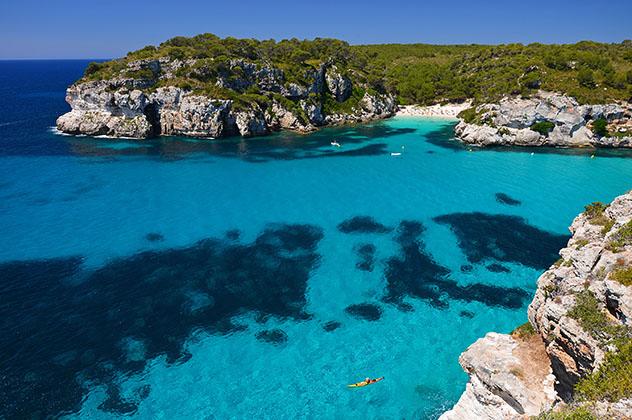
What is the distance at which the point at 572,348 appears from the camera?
12711 millimetres

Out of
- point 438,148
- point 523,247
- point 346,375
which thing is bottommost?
point 346,375

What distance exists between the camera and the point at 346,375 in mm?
21375

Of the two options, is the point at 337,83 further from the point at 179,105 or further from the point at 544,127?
the point at 544,127

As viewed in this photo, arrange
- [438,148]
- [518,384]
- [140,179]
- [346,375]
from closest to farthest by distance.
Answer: [518,384]
[346,375]
[140,179]
[438,148]

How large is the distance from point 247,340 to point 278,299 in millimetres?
4546

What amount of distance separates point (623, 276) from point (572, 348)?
2.87 meters

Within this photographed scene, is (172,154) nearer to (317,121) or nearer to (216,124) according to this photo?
(216,124)

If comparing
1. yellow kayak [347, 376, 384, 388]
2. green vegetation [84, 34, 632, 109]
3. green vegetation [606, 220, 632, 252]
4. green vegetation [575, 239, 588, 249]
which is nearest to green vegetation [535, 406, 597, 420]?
green vegetation [606, 220, 632, 252]

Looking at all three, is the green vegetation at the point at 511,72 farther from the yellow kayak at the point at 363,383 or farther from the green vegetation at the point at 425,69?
the yellow kayak at the point at 363,383

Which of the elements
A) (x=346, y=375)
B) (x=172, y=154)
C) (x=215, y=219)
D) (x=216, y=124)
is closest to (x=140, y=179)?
(x=172, y=154)

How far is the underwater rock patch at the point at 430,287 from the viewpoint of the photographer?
→ 27.8 meters

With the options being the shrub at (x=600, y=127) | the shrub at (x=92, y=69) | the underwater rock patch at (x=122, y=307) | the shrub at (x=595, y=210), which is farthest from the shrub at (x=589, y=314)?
the shrub at (x=92, y=69)

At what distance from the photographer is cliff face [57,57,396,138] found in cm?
7762

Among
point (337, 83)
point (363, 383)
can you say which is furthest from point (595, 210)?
point (337, 83)
